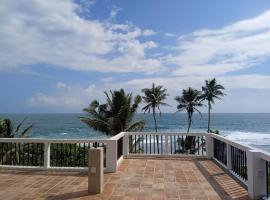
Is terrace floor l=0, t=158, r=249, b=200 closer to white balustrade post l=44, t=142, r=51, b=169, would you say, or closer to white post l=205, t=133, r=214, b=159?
white balustrade post l=44, t=142, r=51, b=169

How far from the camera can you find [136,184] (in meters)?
6.44

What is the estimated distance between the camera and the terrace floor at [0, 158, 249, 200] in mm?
5602

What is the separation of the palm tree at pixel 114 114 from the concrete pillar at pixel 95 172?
497 inches

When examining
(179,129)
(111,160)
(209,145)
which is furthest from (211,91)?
(111,160)

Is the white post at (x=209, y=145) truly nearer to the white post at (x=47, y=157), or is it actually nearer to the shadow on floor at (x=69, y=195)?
the white post at (x=47, y=157)

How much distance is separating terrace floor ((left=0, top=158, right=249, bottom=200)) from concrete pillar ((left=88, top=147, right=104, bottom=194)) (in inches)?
5.8

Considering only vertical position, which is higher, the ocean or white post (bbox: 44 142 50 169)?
white post (bbox: 44 142 50 169)

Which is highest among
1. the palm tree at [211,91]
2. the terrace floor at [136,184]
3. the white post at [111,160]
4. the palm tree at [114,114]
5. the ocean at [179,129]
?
the palm tree at [211,91]

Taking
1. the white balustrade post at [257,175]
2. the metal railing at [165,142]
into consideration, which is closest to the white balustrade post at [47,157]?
the metal railing at [165,142]

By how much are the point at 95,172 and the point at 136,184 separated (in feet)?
3.46

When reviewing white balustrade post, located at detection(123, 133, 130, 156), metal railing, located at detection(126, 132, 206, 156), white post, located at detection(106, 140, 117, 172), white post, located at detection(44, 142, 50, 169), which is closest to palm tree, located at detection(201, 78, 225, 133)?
metal railing, located at detection(126, 132, 206, 156)

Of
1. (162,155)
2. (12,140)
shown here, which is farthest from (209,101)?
(12,140)

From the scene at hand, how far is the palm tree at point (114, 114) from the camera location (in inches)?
738

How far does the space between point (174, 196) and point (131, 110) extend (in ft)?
44.6
